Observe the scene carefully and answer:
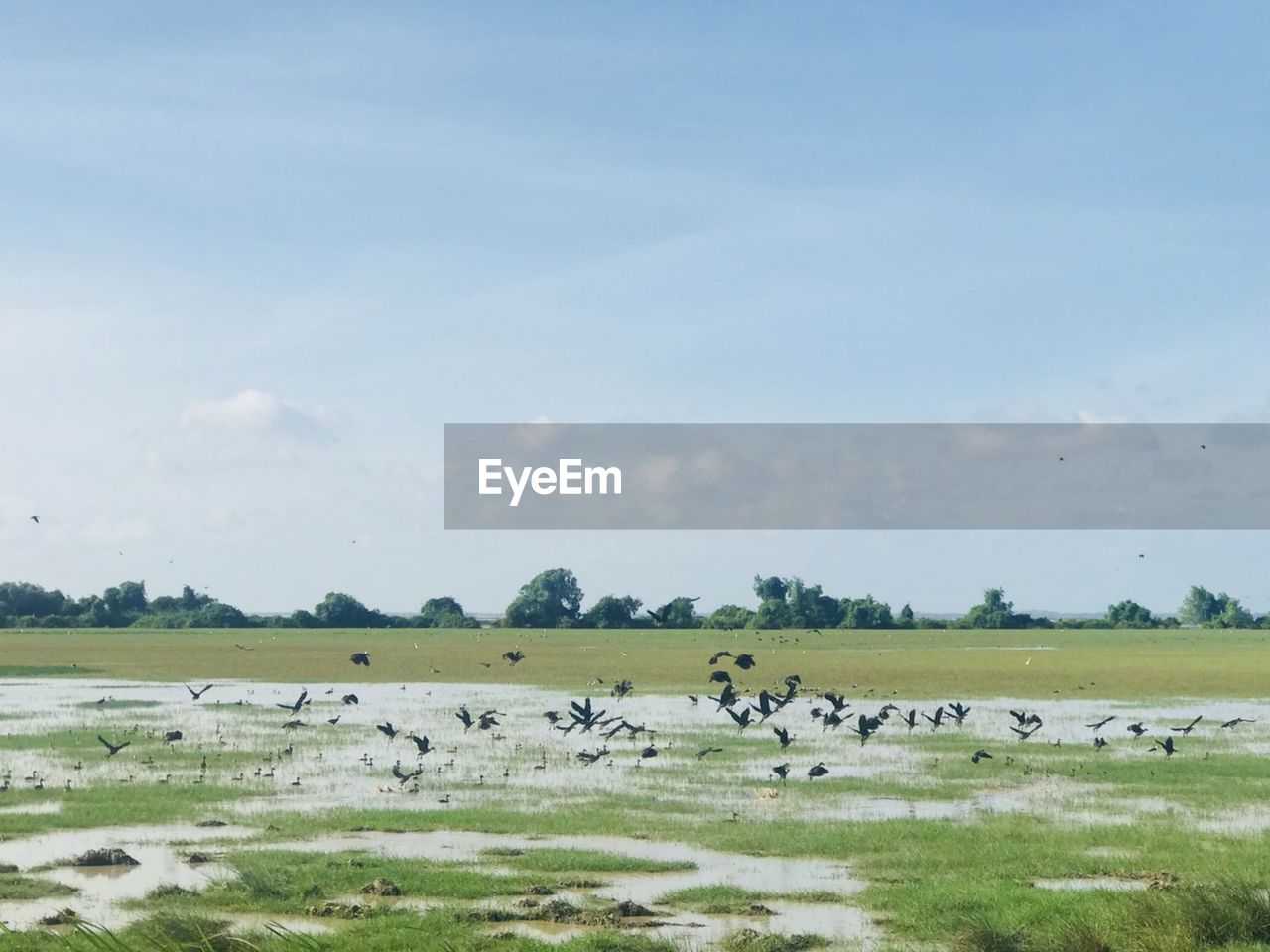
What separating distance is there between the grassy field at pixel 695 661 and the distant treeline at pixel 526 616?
110ft

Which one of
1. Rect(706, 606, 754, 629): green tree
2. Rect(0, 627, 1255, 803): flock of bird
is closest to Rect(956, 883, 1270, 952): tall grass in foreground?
Rect(0, 627, 1255, 803): flock of bird

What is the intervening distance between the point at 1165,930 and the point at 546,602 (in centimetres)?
16349

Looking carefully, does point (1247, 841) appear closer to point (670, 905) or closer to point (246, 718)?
point (670, 905)

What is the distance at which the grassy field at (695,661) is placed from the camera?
56750 millimetres

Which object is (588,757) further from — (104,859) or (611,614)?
(611,614)

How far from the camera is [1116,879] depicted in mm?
18141

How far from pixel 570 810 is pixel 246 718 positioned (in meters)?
19.2

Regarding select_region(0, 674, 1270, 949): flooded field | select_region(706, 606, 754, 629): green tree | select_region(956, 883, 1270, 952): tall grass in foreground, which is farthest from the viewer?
select_region(706, 606, 754, 629): green tree

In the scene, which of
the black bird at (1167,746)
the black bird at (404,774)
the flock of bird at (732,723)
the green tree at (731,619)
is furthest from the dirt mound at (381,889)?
the green tree at (731,619)

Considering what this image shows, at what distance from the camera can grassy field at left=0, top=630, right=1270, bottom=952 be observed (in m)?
14.9

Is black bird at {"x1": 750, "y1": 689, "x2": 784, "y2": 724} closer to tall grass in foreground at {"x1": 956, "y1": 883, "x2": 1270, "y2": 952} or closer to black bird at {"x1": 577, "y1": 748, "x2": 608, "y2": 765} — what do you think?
black bird at {"x1": 577, "y1": 748, "x2": 608, "y2": 765}

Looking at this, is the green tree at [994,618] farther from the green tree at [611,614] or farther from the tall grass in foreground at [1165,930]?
the tall grass in foreground at [1165,930]

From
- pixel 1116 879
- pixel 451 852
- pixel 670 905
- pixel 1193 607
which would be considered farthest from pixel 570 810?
pixel 1193 607

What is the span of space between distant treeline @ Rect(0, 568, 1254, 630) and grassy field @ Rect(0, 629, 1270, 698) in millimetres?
33522
